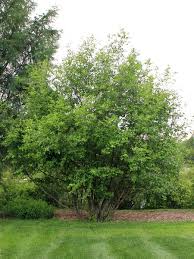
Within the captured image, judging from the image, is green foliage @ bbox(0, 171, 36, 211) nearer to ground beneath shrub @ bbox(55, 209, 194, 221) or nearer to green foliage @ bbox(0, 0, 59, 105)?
ground beneath shrub @ bbox(55, 209, 194, 221)

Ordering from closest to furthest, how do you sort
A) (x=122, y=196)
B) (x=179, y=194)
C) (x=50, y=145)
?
(x=50, y=145), (x=122, y=196), (x=179, y=194)

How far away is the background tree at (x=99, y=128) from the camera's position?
43.9ft

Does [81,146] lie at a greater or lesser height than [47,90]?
lesser

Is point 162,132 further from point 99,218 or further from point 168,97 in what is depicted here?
point 99,218

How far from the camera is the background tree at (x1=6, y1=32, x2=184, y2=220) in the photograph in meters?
13.4

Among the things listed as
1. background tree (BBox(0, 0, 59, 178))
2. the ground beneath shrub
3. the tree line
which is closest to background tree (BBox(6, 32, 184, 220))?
the tree line

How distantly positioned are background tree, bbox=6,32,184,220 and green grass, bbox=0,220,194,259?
1.50m

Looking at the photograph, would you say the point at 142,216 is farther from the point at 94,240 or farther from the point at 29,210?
the point at 94,240

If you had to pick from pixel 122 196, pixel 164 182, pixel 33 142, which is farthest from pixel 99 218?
pixel 33 142

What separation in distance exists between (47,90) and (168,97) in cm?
404

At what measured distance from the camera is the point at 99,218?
14867 millimetres

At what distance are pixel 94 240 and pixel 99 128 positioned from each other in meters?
4.10

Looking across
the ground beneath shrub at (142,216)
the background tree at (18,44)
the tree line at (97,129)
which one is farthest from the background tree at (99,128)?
the background tree at (18,44)

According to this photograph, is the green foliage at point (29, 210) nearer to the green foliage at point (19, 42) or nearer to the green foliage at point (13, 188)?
the green foliage at point (13, 188)
